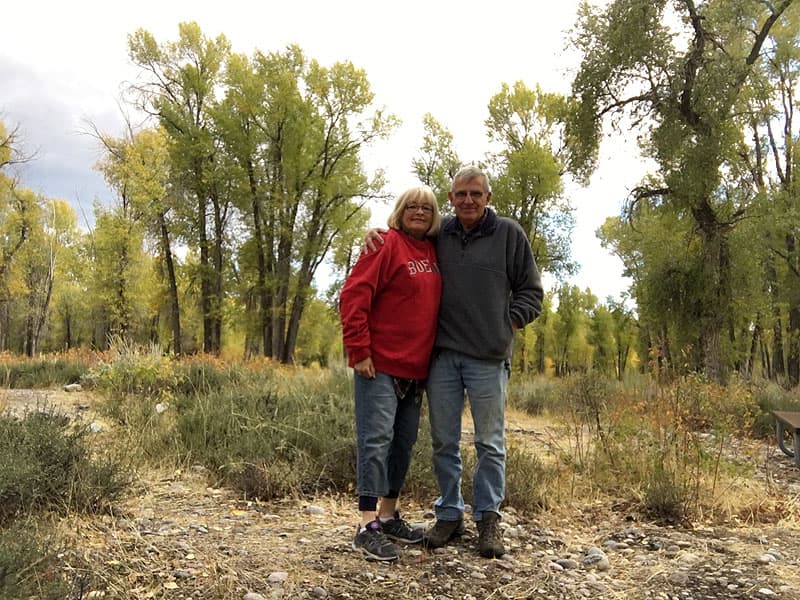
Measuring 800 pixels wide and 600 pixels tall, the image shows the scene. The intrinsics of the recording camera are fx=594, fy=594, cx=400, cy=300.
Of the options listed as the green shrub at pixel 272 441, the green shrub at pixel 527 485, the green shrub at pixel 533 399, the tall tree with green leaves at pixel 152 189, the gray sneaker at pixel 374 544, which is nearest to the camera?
the gray sneaker at pixel 374 544

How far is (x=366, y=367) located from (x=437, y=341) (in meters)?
0.45

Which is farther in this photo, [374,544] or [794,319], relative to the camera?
[794,319]

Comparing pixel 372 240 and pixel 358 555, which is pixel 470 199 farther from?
pixel 358 555

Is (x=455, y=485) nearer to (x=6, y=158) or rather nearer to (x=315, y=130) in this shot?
(x=315, y=130)

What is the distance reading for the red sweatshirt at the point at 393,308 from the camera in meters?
3.12

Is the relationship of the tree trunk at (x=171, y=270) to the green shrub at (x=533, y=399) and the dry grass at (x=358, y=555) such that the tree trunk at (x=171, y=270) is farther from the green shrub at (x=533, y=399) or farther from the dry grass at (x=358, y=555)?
the dry grass at (x=358, y=555)

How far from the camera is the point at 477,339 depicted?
321 centimetres

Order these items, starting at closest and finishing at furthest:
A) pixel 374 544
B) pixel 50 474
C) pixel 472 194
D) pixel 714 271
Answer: pixel 374 544 → pixel 472 194 → pixel 50 474 → pixel 714 271

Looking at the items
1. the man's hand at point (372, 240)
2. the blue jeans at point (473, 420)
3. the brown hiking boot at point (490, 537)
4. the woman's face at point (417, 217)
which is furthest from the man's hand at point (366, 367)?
the brown hiking boot at point (490, 537)

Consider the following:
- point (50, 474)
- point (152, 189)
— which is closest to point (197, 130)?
point (152, 189)

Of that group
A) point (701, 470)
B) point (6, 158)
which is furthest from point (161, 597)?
point (6, 158)

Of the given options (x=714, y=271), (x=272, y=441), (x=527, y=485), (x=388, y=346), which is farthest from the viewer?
(x=714, y=271)

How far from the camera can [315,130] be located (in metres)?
24.8

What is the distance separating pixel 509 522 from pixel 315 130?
75.6ft
